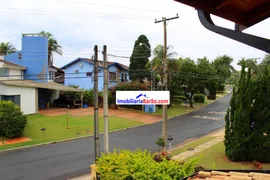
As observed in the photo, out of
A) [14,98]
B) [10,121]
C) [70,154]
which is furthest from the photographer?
[14,98]

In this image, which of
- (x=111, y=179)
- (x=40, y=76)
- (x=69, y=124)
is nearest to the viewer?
(x=111, y=179)

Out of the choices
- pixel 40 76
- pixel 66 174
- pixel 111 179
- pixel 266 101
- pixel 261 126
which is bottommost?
pixel 66 174

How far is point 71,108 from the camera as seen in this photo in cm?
3538

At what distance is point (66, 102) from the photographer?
36.0 metres

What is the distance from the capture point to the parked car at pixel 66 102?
35938 mm

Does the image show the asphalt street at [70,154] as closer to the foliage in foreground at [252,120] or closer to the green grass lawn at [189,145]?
the green grass lawn at [189,145]

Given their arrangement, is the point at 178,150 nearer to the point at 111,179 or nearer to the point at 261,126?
the point at 261,126

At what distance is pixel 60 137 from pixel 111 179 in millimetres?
12777

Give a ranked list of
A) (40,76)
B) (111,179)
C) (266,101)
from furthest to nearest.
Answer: (40,76), (266,101), (111,179)

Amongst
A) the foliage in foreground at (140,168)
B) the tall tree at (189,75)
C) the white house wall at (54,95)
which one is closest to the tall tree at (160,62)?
the tall tree at (189,75)

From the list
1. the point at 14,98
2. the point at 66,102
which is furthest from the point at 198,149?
the point at 66,102

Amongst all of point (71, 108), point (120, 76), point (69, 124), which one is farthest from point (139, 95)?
point (120, 76)

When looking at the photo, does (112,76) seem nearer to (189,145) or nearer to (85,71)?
(85,71)

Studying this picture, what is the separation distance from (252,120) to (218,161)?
9.31 feet
